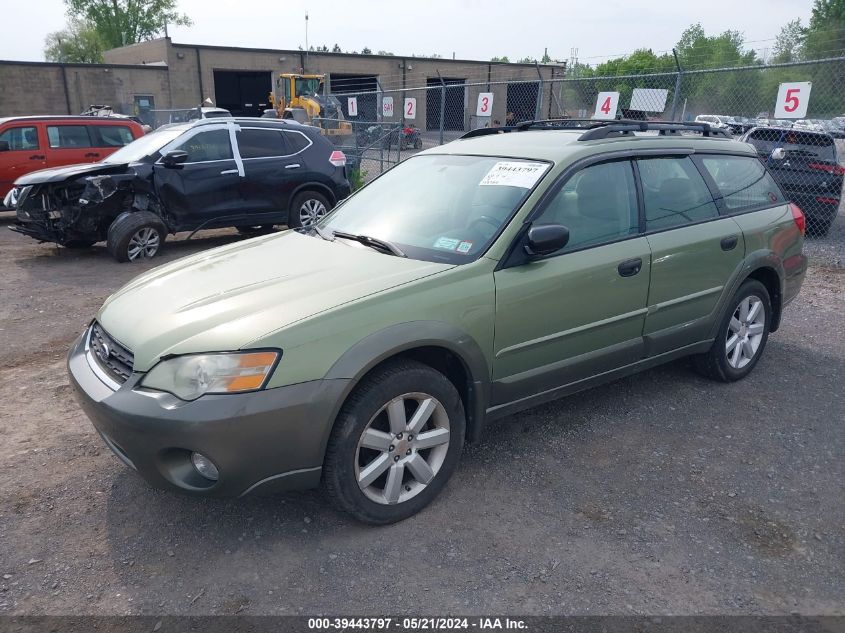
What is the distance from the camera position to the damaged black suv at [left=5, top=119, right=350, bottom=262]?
26.8 feet

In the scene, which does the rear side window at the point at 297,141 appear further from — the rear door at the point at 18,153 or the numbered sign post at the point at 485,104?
the numbered sign post at the point at 485,104

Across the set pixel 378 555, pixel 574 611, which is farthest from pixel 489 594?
pixel 378 555

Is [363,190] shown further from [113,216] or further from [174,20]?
[174,20]

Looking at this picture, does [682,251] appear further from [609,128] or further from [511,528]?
[511,528]

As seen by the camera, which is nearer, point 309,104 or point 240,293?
point 240,293

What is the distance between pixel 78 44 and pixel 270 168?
7150 centimetres

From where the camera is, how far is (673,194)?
4.17 meters

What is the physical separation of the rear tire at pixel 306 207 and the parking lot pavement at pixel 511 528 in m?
5.27

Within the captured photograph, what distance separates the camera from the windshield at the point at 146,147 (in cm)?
852

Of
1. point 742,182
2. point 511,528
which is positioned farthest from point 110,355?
point 742,182

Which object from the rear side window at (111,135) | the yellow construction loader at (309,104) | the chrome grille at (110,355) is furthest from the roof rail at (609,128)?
the yellow construction loader at (309,104)

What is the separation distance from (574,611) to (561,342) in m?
1.41

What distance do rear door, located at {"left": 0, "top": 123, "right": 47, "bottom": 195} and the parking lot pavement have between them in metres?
8.42

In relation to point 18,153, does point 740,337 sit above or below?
below
